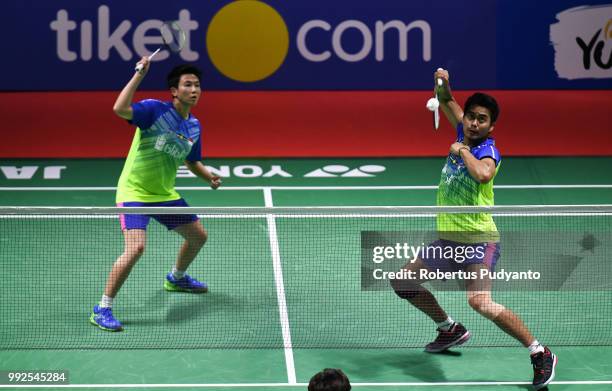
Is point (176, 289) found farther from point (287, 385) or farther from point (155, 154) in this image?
point (287, 385)

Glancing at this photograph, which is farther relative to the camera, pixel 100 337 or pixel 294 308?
pixel 294 308

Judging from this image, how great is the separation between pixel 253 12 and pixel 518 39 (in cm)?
352

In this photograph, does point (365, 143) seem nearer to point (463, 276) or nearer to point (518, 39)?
point (518, 39)

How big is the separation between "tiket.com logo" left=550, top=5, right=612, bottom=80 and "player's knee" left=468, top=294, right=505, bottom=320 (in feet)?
24.7

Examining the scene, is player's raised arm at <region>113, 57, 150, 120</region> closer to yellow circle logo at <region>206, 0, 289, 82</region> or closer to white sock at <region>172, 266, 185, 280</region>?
white sock at <region>172, 266, 185, 280</region>

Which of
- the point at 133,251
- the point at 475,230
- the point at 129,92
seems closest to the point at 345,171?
the point at 133,251

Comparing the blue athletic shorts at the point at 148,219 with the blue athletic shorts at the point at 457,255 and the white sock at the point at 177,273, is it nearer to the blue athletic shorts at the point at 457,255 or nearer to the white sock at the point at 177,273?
the white sock at the point at 177,273

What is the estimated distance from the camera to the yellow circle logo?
1445cm

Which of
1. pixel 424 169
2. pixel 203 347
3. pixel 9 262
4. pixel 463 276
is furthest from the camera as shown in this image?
pixel 424 169

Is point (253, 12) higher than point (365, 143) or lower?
higher

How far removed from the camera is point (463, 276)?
7996mm

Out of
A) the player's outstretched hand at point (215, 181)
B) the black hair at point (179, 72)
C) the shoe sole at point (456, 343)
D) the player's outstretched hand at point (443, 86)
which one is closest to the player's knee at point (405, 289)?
the shoe sole at point (456, 343)

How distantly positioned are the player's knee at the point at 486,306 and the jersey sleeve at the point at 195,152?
2.92m

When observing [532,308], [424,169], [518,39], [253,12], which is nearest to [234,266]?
[532,308]
